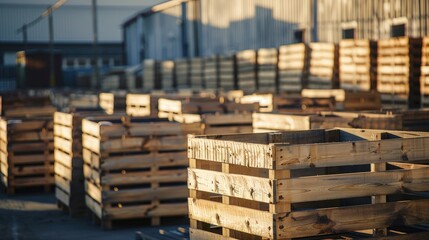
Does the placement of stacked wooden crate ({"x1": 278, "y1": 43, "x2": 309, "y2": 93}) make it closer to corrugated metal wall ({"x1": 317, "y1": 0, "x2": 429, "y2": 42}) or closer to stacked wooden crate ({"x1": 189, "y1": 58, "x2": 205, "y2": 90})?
corrugated metal wall ({"x1": 317, "y1": 0, "x2": 429, "y2": 42})

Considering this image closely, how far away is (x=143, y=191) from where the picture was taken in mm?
11742

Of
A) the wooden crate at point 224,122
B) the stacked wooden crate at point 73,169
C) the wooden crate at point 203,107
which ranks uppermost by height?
the wooden crate at point 203,107

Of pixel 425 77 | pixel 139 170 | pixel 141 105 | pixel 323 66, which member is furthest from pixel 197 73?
pixel 139 170

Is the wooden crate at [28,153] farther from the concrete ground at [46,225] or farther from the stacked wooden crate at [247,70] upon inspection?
the stacked wooden crate at [247,70]

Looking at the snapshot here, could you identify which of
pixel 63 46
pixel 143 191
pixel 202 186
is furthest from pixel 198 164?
pixel 63 46

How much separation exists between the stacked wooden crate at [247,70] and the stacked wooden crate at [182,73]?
4798mm

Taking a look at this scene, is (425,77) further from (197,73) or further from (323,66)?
(197,73)

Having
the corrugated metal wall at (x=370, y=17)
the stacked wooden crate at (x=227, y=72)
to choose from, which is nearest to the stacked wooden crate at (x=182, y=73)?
the stacked wooden crate at (x=227, y=72)

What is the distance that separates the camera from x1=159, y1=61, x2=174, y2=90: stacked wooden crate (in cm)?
3244

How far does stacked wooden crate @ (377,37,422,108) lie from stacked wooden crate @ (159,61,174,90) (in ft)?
49.1

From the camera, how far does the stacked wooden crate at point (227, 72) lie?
87.2 ft

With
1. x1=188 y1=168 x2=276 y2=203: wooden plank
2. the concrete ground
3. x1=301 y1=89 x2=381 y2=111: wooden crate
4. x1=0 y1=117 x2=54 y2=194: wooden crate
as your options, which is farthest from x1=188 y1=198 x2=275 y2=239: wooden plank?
x1=0 y1=117 x2=54 y2=194: wooden crate

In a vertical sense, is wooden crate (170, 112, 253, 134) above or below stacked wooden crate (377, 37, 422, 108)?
below

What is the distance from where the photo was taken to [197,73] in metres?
29.8
